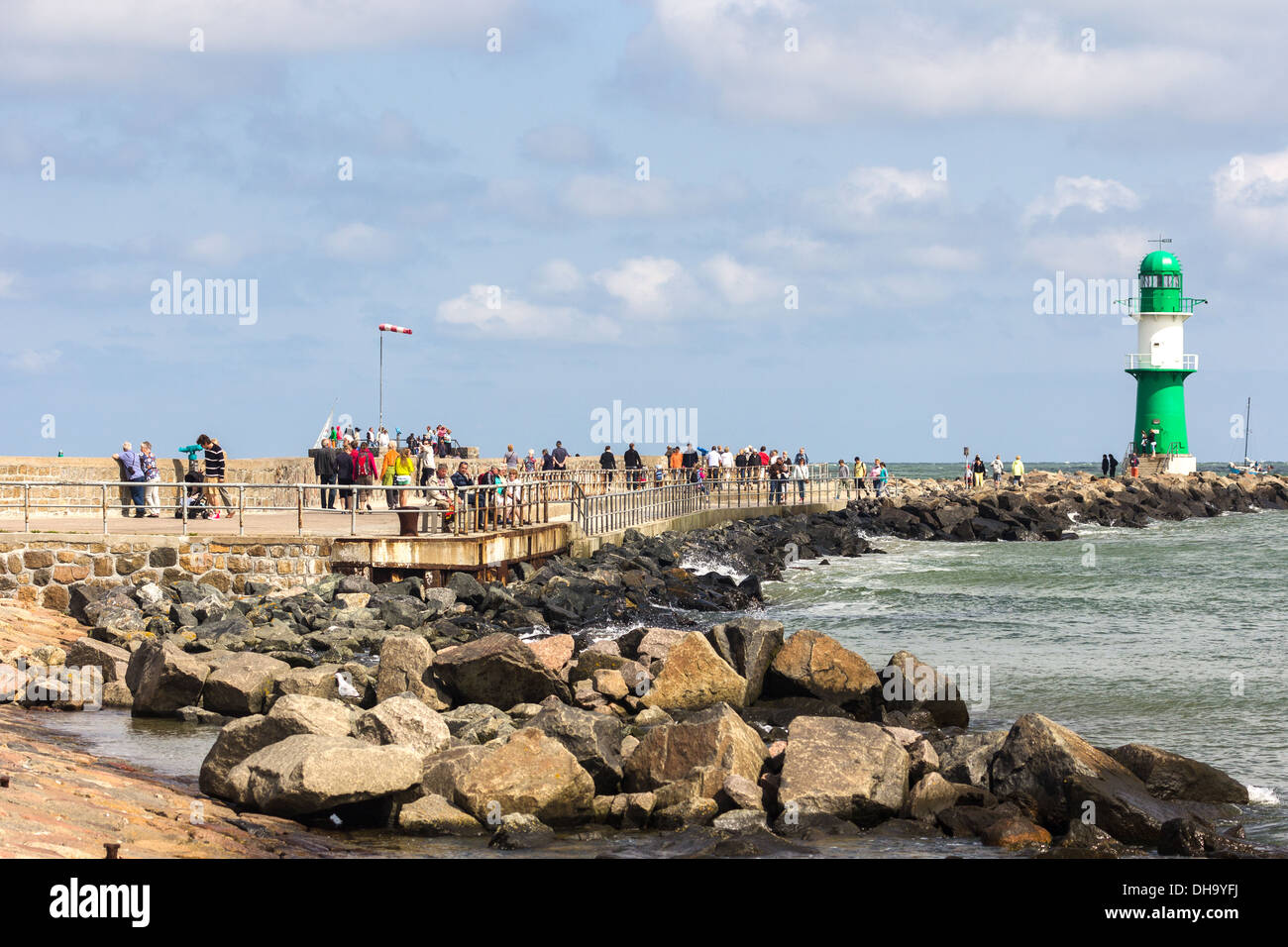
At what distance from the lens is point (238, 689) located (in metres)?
13.2

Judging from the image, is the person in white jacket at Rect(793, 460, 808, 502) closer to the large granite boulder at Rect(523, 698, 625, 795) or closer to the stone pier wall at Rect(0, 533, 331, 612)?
the stone pier wall at Rect(0, 533, 331, 612)

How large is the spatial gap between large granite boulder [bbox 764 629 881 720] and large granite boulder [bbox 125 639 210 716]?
A: 18.9 ft

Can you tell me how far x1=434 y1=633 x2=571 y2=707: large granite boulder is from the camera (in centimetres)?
1277

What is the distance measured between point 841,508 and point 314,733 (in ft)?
127

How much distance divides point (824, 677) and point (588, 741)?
359 cm

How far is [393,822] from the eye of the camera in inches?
378

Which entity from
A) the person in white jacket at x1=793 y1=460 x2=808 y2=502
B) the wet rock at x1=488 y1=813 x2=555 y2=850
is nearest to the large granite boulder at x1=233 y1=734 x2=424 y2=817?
the wet rock at x1=488 y1=813 x2=555 y2=850

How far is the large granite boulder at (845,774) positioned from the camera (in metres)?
9.85

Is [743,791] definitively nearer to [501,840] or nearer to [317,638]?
[501,840]

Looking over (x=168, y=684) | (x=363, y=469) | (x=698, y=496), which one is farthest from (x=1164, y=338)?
(x=168, y=684)

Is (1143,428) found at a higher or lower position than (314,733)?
higher

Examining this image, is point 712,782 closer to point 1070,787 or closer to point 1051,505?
point 1070,787

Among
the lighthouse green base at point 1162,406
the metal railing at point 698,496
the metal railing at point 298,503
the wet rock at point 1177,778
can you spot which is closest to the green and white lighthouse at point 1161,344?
the lighthouse green base at point 1162,406
